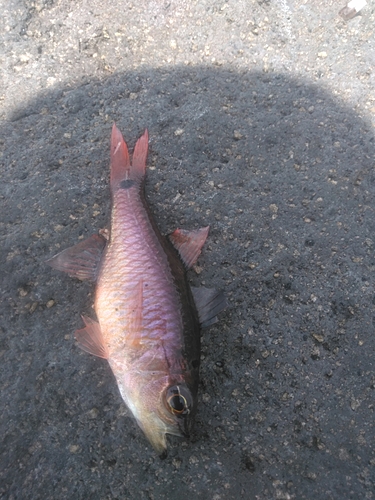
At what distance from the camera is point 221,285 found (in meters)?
2.71

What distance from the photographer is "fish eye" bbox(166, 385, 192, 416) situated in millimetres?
2123

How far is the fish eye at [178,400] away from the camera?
2123 mm

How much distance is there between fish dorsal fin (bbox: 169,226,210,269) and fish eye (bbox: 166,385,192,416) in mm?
744

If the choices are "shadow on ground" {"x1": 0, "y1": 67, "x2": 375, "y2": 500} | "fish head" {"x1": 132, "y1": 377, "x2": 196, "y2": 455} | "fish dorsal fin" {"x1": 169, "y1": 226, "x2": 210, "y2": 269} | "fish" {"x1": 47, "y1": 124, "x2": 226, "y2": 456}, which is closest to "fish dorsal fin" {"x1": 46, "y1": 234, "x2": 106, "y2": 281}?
"fish" {"x1": 47, "y1": 124, "x2": 226, "y2": 456}

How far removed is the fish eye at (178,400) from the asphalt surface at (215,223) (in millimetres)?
297

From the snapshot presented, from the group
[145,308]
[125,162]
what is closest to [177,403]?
[145,308]

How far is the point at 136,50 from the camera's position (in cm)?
356

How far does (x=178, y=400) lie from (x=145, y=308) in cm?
51

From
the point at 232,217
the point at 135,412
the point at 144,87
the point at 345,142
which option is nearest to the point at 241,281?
the point at 232,217

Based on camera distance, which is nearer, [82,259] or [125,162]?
[82,259]

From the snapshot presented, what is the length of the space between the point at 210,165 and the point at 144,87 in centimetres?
93

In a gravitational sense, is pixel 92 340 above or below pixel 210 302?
below

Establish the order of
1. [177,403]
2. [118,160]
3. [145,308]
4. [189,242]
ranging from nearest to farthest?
[177,403]
[145,308]
[189,242]
[118,160]

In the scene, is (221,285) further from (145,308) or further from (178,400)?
(178,400)
